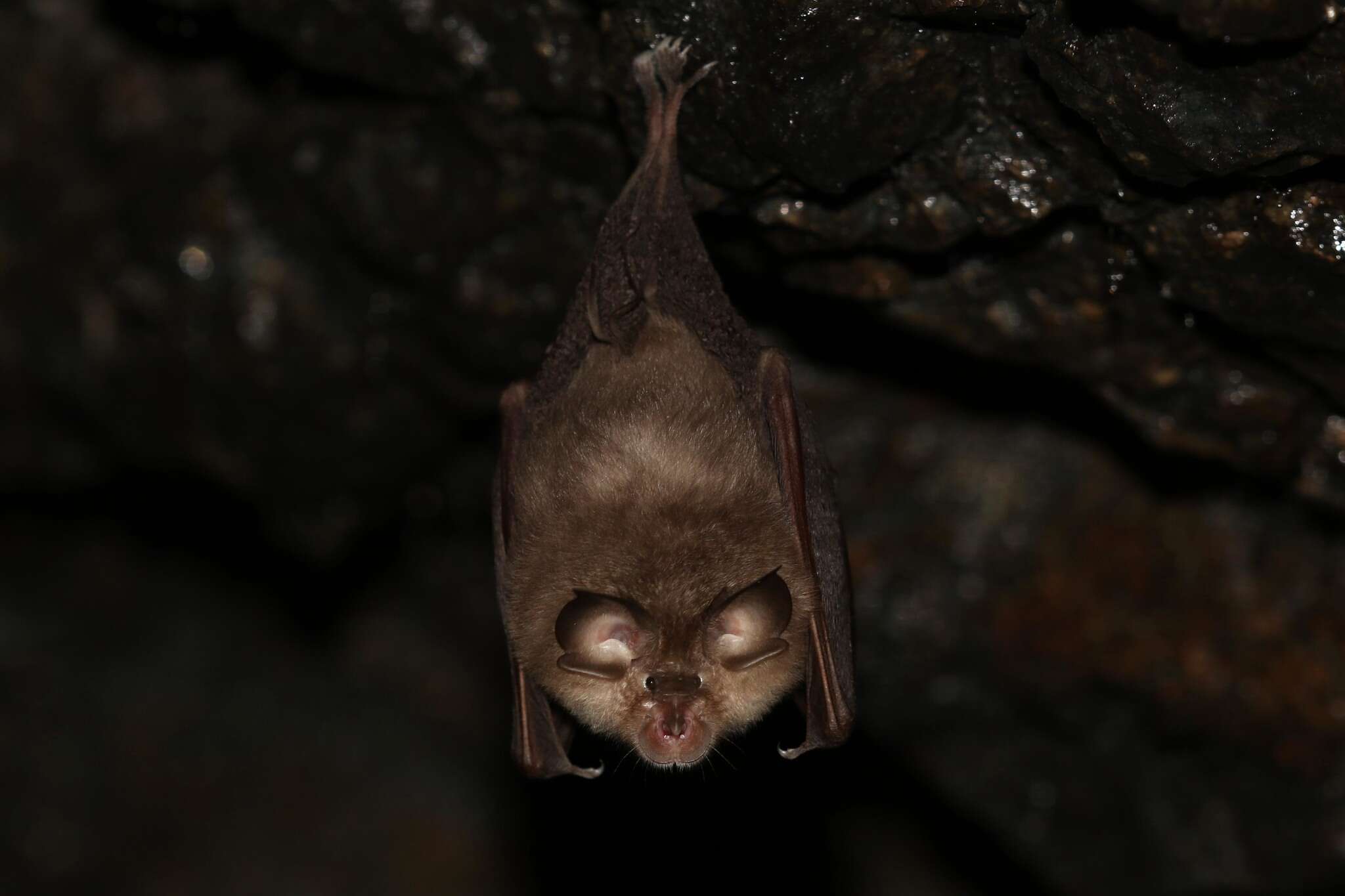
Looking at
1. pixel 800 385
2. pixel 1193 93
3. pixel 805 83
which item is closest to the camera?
pixel 1193 93

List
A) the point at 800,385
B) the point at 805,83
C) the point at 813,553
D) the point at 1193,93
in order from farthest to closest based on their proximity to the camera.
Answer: the point at 800,385 → the point at 813,553 → the point at 805,83 → the point at 1193,93

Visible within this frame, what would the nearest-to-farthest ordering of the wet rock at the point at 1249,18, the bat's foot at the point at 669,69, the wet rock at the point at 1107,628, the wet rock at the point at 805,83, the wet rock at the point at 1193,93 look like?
the wet rock at the point at 1249,18, the wet rock at the point at 1193,93, the wet rock at the point at 805,83, the bat's foot at the point at 669,69, the wet rock at the point at 1107,628

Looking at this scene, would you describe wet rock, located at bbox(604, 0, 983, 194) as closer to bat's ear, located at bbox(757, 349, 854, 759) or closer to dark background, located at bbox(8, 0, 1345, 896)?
dark background, located at bbox(8, 0, 1345, 896)

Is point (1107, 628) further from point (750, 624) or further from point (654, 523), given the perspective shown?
point (654, 523)

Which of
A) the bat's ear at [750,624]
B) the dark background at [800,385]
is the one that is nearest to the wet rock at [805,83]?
the dark background at [800,385]

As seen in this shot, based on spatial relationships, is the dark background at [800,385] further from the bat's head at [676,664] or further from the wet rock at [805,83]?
the bat's head at [676,664]

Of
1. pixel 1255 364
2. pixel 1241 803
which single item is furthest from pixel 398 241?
pixel 1241 803

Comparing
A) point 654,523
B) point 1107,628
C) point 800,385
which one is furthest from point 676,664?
point 1107,628

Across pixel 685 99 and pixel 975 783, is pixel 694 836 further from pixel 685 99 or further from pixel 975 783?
pixel 685 99
